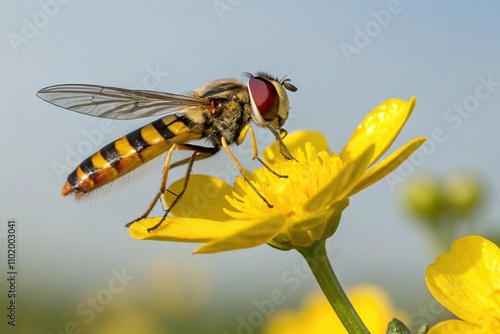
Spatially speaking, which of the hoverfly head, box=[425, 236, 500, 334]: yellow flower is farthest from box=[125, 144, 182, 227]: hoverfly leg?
box=[425, 236, 500, 334]: yellow flower

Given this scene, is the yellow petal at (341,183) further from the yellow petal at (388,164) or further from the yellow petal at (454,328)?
the yellow petal at (454,328)

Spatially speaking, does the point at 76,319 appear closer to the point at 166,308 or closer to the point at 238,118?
the point at 166,308

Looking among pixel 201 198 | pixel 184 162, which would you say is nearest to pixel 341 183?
pixel 201 198

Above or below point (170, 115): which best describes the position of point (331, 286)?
below

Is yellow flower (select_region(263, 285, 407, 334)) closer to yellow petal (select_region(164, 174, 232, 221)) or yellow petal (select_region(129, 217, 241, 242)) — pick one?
yellow petal (select_region(164, 174, 232, 221))

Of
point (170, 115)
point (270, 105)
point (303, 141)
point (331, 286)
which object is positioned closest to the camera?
point (331, 286)

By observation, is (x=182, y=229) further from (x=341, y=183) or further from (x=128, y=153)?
(x=128, y=153)
